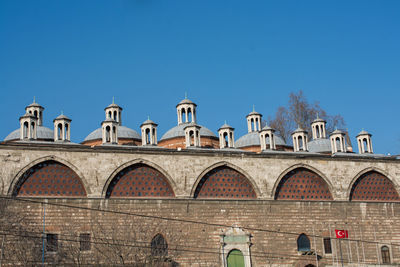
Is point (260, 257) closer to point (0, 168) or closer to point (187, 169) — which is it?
point (187, 169)

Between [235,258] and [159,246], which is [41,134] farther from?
[235,258]

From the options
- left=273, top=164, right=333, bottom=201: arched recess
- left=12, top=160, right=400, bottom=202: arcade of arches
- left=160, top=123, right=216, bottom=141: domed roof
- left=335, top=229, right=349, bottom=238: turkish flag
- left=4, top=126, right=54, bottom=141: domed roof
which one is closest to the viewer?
left=12, top=160, right=400, bottom=202: arcade of arches

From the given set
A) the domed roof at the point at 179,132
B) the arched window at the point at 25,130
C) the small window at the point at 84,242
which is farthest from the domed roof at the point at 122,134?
the small window at the point at 84,242

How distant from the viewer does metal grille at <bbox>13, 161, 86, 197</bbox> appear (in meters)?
22.7

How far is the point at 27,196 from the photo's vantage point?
74.0 feet

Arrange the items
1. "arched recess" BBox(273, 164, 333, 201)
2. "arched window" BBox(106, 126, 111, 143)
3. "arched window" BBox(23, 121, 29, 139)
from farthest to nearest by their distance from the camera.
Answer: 1. "arched window" BBox(106, 126, 111, 143)
2. "arched window" BBox(23, 121, 29, 139)
3. "arched recess" BBox(273, 164, 333, 201)

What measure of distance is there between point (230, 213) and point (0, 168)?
10194 millimetres

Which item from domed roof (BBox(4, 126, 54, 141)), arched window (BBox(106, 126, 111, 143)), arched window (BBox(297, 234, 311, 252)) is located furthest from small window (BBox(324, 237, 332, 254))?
domed roof (BBox(4, 126, 54, 141))

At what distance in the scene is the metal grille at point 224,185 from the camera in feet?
82.1

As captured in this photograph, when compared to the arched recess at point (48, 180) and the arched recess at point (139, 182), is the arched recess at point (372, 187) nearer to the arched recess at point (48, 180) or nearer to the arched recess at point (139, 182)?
the arched recess at point (139, 182)

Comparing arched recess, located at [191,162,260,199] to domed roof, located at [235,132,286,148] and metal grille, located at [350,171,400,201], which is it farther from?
domed roof, located at [235,132,286,148]

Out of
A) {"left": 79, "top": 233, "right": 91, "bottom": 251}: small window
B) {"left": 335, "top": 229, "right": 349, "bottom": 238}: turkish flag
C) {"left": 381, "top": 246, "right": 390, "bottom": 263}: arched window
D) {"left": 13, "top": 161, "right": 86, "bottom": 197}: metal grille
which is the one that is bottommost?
{"left": 381, "top": 246, "right": 390, "bottom": 263}: arched window

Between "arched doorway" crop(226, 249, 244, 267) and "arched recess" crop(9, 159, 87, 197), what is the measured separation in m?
6.97

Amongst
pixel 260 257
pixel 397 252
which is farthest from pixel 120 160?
pixel 397 252
